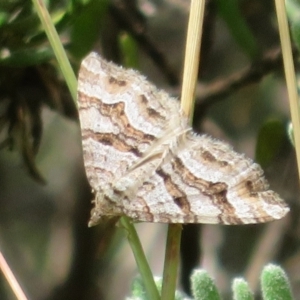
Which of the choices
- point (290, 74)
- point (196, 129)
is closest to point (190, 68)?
point (290, 74)

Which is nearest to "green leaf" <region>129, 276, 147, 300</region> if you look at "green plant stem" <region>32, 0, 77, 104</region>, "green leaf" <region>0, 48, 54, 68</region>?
"green plant stem" <region>32, 0, 77, 104</region>

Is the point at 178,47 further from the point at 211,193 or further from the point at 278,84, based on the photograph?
the point at 211,193

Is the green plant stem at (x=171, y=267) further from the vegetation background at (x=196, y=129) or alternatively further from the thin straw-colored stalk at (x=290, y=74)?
the vegetation background at (x=196, y=129)

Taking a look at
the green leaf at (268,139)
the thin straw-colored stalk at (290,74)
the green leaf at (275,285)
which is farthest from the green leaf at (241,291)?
the green leaf at (268,139)

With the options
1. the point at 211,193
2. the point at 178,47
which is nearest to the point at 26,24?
the point at 211,193

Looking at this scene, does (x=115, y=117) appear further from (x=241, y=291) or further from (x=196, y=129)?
(x=196, y=129)

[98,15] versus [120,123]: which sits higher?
[98,15]
